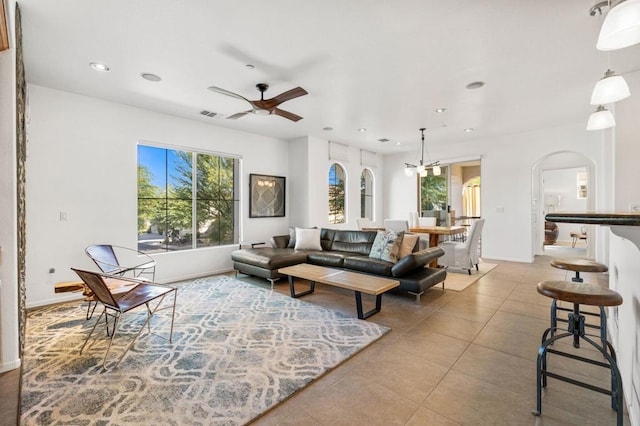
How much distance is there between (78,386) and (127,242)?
287cm

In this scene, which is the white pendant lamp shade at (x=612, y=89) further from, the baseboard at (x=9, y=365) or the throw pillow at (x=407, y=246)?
the baseboard at (x=9, y=365)

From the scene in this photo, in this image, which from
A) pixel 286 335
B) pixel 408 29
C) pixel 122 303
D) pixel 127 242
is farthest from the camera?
pixel 127 242

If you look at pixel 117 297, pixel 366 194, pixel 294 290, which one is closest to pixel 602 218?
pixel 117 297

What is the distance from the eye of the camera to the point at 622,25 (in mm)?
1459

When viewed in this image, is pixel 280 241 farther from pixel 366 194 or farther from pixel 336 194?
pixel 366 194

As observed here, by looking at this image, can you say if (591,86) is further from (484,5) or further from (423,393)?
(423,393)

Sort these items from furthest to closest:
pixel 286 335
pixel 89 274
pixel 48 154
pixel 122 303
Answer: pixel 48 154 → pixel 286 335 → pixel 122 303 → pixel 89 274

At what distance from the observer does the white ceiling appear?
241 centimetres

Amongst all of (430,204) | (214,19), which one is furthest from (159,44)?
(430,204)

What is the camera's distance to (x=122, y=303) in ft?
8.06

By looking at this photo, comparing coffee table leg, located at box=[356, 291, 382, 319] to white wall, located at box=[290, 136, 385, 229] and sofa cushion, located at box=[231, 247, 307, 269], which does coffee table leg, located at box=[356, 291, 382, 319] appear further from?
white wall, located at box=[290, 136, 385, 229]

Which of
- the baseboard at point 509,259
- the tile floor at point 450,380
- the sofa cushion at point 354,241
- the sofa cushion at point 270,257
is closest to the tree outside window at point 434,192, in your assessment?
the baseboard at point 509,259

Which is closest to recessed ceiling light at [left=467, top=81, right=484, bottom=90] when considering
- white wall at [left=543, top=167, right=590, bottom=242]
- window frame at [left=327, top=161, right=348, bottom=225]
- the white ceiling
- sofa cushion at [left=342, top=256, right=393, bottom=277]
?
the white ceiling

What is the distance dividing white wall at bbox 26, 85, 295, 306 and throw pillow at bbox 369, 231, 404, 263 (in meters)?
3.32
